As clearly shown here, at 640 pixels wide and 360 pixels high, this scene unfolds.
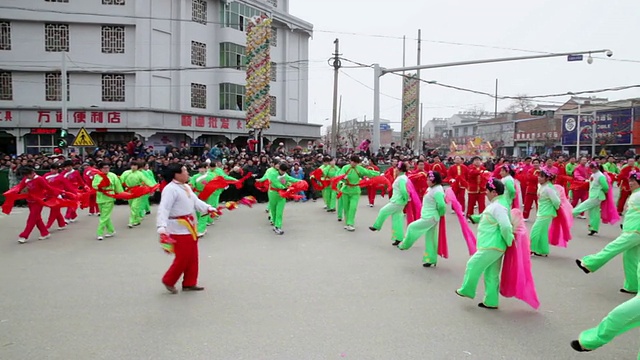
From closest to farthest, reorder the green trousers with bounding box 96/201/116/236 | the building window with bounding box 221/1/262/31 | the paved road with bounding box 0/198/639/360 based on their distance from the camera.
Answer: the paved road with bounding box 0/198/639/360
the green trousers with bounding box 96/201/116/236
the building window with bounding box 221/1/262/31

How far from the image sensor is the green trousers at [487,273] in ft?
18.5

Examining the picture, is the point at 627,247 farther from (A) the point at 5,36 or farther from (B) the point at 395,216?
(A) the point at 5,36

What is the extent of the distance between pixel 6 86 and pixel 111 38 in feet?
20.8

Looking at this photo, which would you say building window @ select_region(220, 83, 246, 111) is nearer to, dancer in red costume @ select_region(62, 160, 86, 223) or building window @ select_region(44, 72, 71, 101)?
building window @ select_region(44, 72, 71, 101)

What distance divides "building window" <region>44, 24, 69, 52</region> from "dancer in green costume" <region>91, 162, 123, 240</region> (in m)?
19.5

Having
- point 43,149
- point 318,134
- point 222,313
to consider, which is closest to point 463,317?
point 222,313

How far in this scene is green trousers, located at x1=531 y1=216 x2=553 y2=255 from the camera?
8.72 m

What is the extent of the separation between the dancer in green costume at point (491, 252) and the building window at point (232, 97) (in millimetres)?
27183

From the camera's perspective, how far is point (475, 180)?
13.5 m

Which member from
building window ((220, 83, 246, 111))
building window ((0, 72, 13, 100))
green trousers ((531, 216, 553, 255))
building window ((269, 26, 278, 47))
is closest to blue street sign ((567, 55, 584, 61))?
green trousers ((531, 216, 553, 255))

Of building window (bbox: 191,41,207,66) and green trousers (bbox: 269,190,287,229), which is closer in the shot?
green trousers (bbox: 269,190,287,229)

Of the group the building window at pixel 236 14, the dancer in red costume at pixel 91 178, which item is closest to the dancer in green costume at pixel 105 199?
the dancer in red costume at pixel 91 178

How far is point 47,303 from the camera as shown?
5.94 meters

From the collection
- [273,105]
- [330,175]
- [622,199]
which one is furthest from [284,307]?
[273,105]
